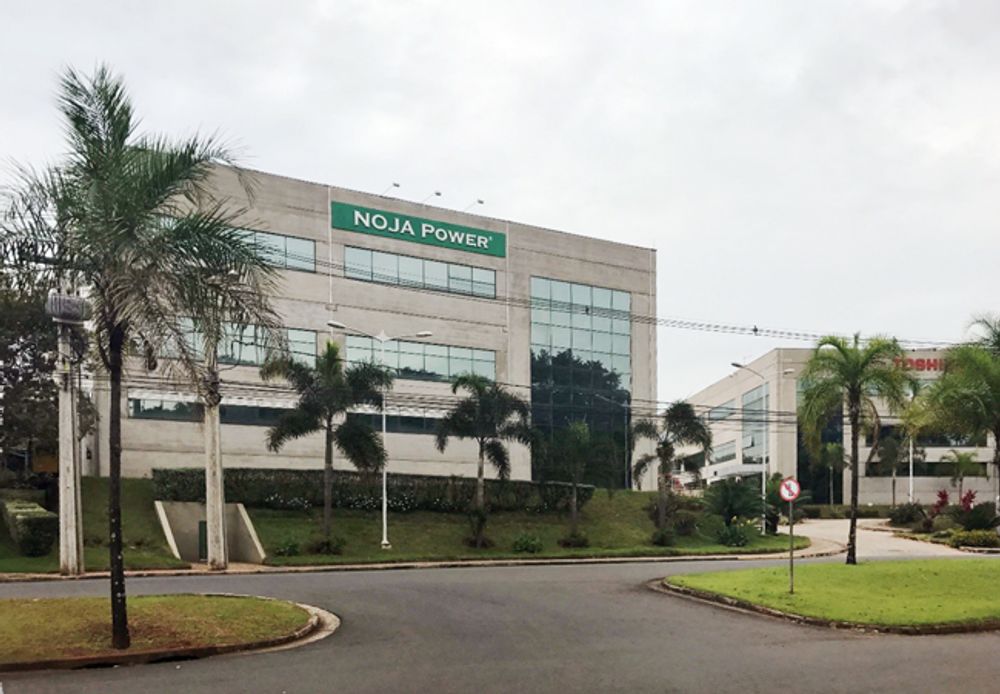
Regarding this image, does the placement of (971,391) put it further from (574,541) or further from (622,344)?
(622,344)

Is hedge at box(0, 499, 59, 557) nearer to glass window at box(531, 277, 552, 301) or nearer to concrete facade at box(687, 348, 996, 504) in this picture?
glass window at box(531, 277, 552, 301)

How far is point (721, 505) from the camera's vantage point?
1825 inches

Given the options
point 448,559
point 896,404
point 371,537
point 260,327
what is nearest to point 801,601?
point 896,404

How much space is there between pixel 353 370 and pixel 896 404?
19834 mm

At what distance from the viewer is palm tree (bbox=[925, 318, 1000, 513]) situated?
28.1 meters

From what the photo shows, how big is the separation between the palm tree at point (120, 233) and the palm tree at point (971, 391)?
22.4m

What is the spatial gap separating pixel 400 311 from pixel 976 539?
1121 inches

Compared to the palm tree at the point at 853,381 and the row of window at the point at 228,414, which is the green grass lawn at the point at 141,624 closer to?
the palm tree at the point at 853,381

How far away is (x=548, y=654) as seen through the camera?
13336 mm

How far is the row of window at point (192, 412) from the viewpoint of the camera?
143 ft

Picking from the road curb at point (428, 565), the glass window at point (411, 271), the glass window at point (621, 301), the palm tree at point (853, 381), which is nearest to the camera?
the palm tree at point (853, 381)

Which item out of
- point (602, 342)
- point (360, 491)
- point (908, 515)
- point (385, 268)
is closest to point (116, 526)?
point (360, 491)

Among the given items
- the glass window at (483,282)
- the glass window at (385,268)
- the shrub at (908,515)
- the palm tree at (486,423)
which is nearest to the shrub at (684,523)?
the palm tree at (486,423)

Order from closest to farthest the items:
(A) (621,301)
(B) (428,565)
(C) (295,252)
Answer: (B) (428,565)
(C) (295,252)
(A) (621,301)
